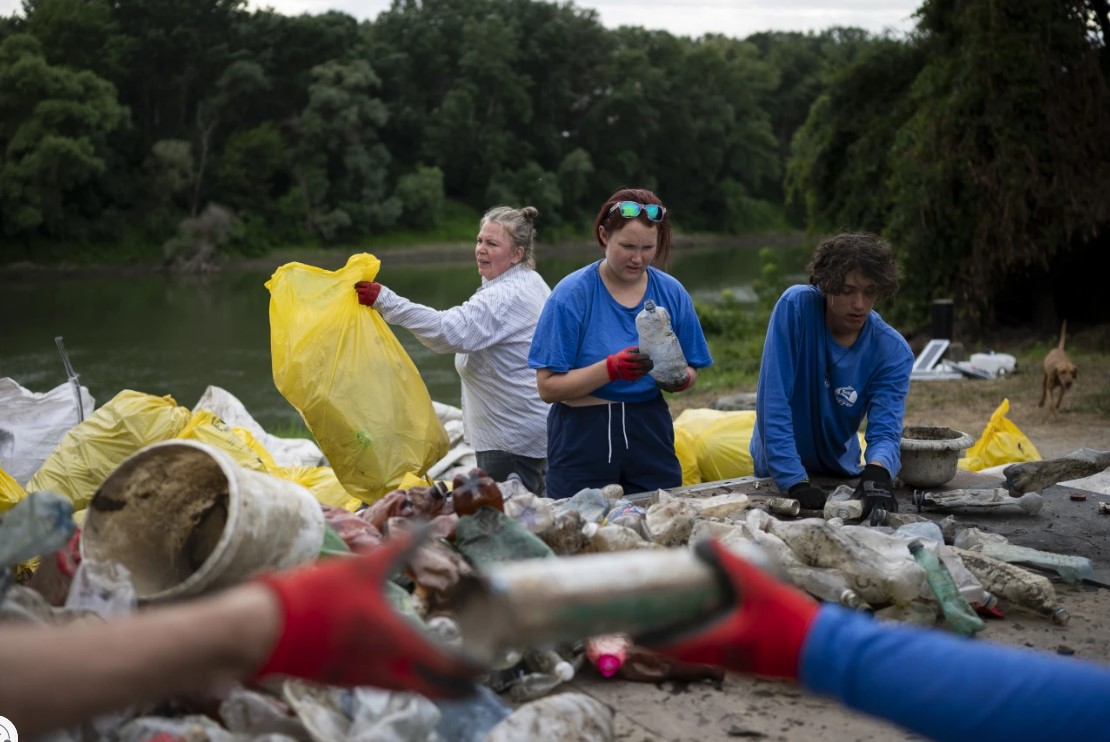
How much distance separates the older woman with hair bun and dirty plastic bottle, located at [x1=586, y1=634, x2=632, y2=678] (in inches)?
68.2

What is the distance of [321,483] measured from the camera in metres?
4.91

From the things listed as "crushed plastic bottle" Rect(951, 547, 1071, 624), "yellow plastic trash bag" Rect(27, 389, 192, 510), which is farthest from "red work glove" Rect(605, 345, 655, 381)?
"yellow plastic trash bag" Rect(27, 389, 192, 510)

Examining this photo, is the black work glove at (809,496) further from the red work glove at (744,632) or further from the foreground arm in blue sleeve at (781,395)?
the red work glove at (744,632)

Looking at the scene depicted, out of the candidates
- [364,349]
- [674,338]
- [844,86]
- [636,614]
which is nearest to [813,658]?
[636,614]

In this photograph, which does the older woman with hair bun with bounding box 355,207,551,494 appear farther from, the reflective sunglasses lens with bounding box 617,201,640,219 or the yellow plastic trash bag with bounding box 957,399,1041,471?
the yellow plastic trash bag with bounding box 957,399,1041,471

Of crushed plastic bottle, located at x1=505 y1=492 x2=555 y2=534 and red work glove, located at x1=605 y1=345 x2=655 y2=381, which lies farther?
red work glove, located at x1=605 y1=345 x2=655 y2=381

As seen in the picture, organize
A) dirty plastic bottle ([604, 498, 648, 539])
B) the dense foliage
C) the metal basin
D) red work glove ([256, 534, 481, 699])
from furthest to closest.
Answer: the dense foliage → the metal basin → dirty plastic bottle ([604, 498, 648, 539]) → red work glove ([256, 534, 481, 699])

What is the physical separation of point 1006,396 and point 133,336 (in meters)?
15.2

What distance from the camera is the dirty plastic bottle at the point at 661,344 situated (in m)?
3.43

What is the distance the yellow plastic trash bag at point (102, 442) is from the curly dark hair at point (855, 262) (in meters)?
2.71

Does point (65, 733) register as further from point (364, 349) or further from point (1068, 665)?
point (364, 349)

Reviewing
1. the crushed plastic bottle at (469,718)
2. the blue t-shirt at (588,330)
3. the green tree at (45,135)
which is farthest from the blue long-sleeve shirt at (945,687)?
the green tree at (45,135)

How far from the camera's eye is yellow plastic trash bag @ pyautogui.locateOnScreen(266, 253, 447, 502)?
407 centimetres

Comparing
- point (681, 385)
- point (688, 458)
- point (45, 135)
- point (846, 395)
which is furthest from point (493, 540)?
point (45, 135)
